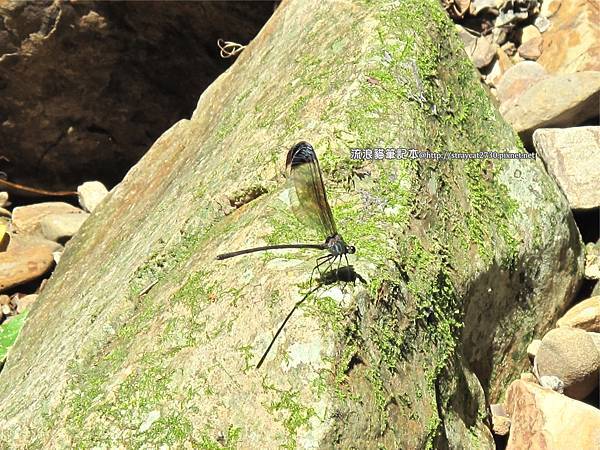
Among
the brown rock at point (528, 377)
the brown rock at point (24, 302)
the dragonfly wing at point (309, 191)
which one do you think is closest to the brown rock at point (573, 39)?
the brown rock at point (528, 377)

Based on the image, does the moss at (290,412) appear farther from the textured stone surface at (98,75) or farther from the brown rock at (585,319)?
the textured stone surface at (98,75)

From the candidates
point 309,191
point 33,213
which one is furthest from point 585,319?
point 33,213

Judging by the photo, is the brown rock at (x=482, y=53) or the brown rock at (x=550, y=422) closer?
the brown rock at (x=550, y=422)

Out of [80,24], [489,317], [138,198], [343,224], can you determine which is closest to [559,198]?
[489,317]

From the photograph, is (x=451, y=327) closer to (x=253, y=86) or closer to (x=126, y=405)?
(x=126, y=405)

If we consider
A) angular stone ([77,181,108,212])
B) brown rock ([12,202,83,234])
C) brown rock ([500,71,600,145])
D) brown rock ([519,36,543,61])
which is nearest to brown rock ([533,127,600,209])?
brown rock ([500,71,600,145])

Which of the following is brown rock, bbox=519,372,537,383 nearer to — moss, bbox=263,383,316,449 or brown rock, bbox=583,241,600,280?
brown rock, bbox=583,241,600,280
